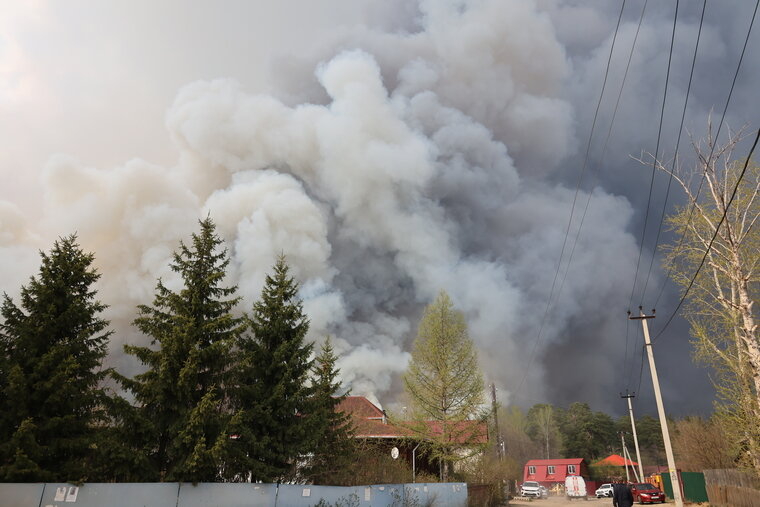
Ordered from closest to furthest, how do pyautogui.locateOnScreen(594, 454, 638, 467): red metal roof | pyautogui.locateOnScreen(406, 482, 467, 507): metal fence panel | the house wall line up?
pyautogui.locateOnScreen(406, 482, 467, 507): metal fence panel, the house wall, pyautogui.locateOnScreen(594, 454, 638, 467): red metal roof

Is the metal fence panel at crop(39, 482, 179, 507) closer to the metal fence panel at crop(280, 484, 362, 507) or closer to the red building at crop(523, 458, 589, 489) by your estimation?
the metal fence panel at crop(280, 484, 362, 507)

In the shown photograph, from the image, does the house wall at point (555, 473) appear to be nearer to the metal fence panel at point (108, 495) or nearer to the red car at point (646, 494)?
the red car at point (646, 494)

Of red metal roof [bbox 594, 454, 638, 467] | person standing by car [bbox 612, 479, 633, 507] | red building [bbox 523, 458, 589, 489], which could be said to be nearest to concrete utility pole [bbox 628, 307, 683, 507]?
person standing by car [bbox 612, 479, 633, 507]

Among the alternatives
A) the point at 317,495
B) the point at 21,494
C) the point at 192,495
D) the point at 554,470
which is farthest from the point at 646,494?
the point at 554,470

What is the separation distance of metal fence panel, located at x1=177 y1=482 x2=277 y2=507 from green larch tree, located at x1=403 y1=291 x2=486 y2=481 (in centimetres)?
1500

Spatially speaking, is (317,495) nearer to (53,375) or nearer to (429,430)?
(53,375)

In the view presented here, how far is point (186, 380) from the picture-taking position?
14.3 m

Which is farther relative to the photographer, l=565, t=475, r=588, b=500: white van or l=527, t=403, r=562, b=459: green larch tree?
l=527, t=403, r=562, b=459: green larch tree

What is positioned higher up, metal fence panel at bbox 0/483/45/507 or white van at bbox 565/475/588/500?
metal fence panel at bbox 0/483/45/507

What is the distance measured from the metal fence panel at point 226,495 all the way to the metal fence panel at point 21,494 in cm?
339

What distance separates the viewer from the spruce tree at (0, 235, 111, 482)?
12.6 meters

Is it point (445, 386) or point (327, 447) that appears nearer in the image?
point (327, 447)

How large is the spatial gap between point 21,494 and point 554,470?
88.7 meters

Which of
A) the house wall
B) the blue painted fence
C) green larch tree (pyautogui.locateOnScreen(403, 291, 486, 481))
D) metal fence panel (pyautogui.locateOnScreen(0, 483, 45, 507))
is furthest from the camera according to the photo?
the house wall
